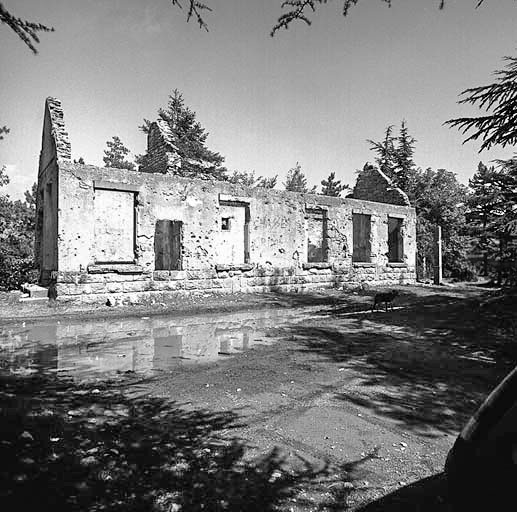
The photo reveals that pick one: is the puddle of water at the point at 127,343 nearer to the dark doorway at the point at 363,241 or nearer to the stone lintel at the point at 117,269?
the stone lintel at the point at 117,269

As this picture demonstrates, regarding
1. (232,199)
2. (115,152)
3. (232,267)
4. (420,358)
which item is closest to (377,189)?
(232,199)

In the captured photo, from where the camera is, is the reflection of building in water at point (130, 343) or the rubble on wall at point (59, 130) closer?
the reflection of building in water at point (130, 343)

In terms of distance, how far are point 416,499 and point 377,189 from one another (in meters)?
22.3

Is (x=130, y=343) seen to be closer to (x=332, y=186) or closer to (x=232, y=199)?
(x=232, y=199)

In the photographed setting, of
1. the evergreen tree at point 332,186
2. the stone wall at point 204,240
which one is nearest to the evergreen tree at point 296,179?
the evergreen tree at point 332,186

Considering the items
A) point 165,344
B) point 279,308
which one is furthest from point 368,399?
point 279,308

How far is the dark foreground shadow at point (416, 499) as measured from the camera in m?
2.50

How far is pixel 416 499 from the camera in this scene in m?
2.62

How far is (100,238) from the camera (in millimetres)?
19953

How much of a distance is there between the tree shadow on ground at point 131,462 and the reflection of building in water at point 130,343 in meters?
1.95

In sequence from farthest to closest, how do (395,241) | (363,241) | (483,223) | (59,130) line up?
(483,223)
(395,241)
(363,241)
(59,130)

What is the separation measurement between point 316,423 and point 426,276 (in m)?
24.8

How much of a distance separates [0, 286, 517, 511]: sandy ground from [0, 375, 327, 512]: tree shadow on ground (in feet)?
0.09

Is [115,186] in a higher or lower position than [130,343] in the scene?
higher
